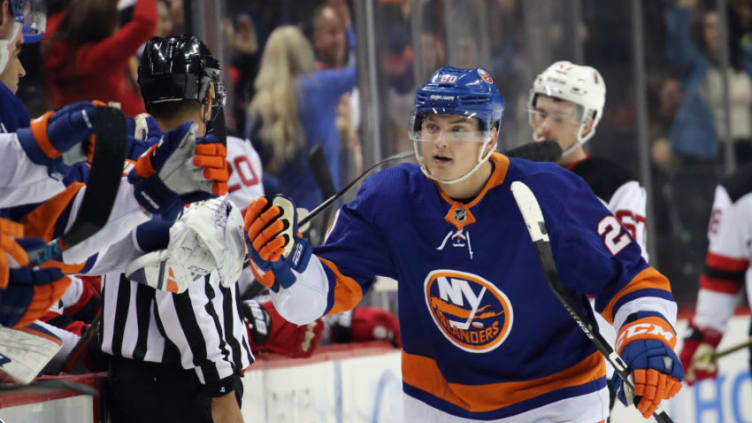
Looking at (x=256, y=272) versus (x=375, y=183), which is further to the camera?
(x=375, y=183)

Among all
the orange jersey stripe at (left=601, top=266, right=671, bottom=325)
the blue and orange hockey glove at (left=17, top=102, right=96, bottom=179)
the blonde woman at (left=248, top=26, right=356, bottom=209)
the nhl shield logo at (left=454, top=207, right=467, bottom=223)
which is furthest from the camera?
the blonde woman at (left=248, top=26, right=356, bottom=209)

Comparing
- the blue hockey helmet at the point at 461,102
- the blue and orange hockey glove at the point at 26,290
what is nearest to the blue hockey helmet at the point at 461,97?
the blue hockey helmet at the point at 461,102

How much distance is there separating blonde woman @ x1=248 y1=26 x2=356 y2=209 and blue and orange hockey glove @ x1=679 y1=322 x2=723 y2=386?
150 centimetres

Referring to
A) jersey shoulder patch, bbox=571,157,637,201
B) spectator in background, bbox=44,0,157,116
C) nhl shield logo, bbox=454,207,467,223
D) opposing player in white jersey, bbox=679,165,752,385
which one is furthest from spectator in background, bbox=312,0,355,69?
nhl shield logo, bbox=454,207,467,223

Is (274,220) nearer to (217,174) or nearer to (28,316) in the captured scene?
(217,174)

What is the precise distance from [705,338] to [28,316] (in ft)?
9.95

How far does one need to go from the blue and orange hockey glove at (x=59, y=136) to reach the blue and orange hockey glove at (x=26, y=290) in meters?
0.15

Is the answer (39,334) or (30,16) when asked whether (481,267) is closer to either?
(39,334)

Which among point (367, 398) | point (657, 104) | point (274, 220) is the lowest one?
point (367, 398)

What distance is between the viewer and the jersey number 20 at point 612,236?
7.99 feet

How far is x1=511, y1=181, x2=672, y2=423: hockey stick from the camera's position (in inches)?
90.8

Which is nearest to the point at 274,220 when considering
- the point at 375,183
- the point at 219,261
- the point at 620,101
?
the point at 219,261

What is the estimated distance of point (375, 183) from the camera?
101 inches

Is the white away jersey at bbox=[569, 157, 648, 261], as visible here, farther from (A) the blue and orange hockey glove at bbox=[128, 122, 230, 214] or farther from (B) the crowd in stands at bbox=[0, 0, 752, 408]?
(A) the blue and orange hockey glove at bbox=[128, 122, 230, 214]
